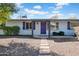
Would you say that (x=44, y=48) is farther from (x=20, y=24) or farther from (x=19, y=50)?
(x=20, y=24)

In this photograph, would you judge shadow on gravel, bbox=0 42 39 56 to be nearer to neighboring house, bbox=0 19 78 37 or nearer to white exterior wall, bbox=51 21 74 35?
neighboring house, bbox=0 19 78 37

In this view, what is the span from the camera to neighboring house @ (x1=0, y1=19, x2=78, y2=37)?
4616 mm

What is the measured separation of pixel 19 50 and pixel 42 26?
22.7 inches

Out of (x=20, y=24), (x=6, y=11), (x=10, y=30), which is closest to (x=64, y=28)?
(x=20, y=24)

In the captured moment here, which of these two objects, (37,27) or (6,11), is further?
(37,27)

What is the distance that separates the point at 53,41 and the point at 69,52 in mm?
332

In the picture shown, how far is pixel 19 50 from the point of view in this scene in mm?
4648

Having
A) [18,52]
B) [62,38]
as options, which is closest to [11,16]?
[18,52]

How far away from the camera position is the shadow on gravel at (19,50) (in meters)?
4.63

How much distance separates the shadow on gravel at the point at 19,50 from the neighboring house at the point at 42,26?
225 mm

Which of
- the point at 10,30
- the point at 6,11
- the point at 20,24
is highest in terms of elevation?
the point at 6,11

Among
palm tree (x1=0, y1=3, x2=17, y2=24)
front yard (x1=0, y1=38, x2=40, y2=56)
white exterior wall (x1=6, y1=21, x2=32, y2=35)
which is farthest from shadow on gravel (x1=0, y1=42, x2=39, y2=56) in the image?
palm tree (x1=0, y1=3, x2=17, y2=24)

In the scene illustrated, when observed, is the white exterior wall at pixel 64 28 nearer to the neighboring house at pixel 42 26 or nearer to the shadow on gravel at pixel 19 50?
the neighboring house at pixel 42 26

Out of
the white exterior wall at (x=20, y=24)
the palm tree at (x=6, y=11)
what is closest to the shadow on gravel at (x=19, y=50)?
the white exterior wall at (x=20, y=24)
